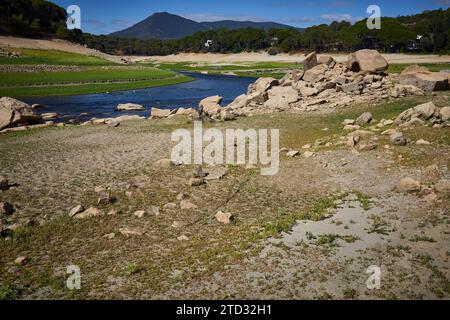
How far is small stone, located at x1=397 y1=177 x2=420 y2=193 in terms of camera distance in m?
20.8

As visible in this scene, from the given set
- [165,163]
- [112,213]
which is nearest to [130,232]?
[112,213]

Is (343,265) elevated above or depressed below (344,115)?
below

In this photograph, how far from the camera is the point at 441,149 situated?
26.2 m

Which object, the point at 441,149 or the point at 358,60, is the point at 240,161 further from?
the point at 358,60

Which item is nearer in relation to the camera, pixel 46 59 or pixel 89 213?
pixel 89 213

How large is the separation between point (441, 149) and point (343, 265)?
16.2 m

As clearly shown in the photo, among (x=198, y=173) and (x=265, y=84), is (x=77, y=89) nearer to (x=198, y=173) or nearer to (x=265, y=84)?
(x=265, y=84)

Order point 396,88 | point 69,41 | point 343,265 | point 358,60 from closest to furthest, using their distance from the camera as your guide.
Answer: point 343,265
point 396,88
point 358,60
point 69,41

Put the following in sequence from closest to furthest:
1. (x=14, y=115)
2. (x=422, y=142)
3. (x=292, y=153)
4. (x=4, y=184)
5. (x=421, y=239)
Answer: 1. (x=421, y=239)
2. (x=4, y=184)
3. (x=422, y=142)
4. (x=292, y=153)
5. (x=14, y=115)

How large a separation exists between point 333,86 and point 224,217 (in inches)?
1436

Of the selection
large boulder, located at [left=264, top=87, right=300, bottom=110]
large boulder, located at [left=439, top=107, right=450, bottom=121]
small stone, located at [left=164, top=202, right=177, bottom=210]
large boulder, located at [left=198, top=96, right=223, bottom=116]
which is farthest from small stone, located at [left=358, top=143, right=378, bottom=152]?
large boulder, located at [left=198, top=96, right=223, bottom=116]

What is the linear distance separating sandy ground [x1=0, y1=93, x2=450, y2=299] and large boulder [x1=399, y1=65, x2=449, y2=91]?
789 inches

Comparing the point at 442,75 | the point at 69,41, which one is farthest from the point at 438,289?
the point at 69,41

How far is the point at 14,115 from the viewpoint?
4491cm
